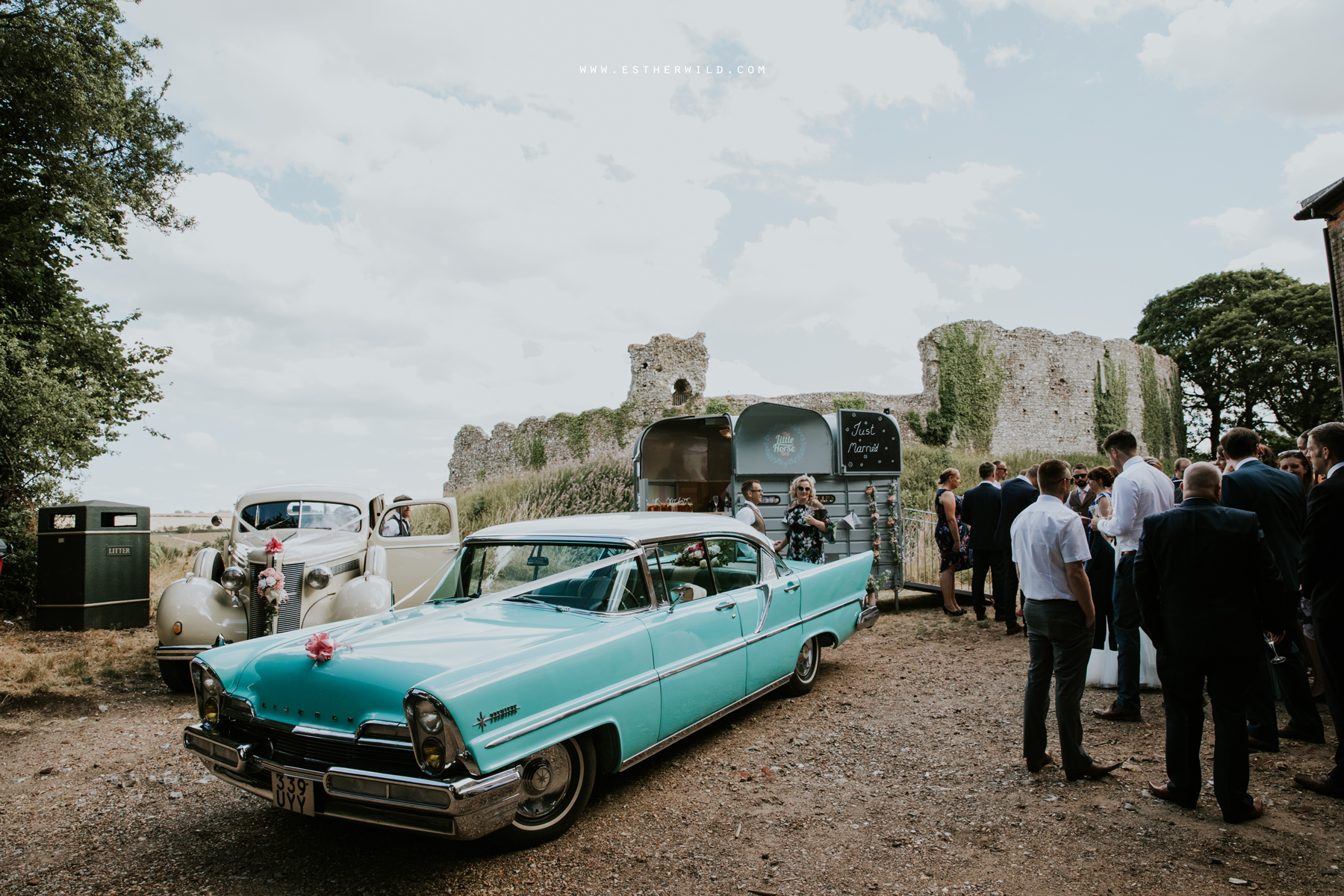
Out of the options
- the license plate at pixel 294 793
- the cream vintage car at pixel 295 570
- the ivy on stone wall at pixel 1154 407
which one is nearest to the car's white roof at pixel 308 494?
the cream vintage car at pixel 295 570

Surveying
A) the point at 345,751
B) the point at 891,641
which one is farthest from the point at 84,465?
the point at 891,641

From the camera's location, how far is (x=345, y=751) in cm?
295

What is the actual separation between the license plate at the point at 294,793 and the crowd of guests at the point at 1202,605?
3.60 metres

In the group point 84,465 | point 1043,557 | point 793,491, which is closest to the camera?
point 1043,557

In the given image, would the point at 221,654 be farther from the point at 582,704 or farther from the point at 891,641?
the point at 891,641

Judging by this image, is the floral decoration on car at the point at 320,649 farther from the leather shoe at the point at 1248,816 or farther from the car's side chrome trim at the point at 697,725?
the leather shoe at the point at 1248,816

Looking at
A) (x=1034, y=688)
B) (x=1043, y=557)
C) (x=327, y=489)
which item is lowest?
(x=1034, y=688)

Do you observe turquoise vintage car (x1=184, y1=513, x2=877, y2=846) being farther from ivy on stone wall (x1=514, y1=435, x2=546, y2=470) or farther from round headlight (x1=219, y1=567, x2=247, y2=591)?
ivy on stone wall (x1=514, y1=435, x2=546, y2=470)

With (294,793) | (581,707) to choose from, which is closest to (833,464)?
(581,707)

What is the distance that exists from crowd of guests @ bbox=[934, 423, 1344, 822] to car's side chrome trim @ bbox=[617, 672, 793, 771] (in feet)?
5.44

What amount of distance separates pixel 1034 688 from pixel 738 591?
5.93 ft

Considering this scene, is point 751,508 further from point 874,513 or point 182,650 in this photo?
point 182,650

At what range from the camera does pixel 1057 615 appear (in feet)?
12.6

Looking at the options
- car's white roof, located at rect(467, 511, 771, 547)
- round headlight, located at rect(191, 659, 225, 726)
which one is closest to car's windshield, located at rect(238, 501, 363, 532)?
car's white roof, located at rect(467, 511, 771, 547)
